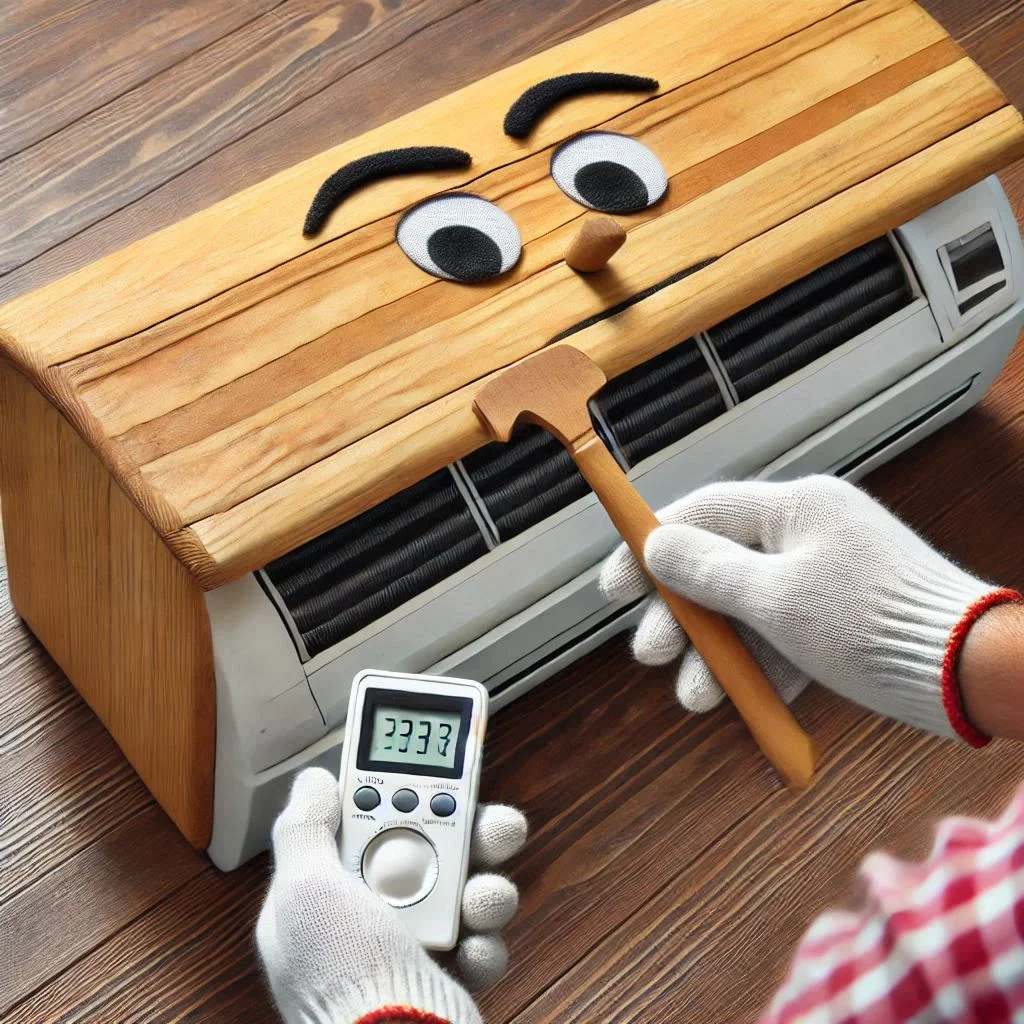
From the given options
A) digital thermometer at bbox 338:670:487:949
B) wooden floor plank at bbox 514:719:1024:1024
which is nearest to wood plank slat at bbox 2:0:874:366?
digital thermometer at bbox 338:670:487:949

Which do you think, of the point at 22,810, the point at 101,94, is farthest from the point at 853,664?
the point at 101,94

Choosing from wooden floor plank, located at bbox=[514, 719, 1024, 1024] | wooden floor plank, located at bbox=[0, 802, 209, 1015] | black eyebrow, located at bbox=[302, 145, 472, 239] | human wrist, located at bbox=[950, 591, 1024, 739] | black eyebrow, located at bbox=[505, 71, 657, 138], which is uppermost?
black eyebrow, located at bbox=[302, 145, 472, 239]

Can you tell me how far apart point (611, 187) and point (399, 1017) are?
0.59 metres

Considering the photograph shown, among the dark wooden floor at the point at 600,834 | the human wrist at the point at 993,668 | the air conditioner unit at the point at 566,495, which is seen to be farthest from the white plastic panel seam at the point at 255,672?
the human wrist at the point at 993,668

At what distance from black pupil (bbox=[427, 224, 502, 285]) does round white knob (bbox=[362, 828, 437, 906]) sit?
0.39 m

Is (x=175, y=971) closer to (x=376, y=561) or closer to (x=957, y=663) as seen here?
(x=376, y=561)

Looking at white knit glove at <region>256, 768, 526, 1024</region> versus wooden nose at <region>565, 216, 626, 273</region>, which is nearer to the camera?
white knit glove at <region>256, 768, 526, 1024</region>

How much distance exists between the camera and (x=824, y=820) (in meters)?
0.95

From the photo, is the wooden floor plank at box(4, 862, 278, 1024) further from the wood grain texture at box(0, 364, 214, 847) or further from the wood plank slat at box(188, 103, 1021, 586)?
the wood plank slat at box(188, 103, 1021, 586)

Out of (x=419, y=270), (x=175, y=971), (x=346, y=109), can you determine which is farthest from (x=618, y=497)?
(x=346, y=109)

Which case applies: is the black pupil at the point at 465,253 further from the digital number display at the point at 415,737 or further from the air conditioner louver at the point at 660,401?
the digital number display at the point at 415,737

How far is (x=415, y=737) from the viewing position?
2.35 feet

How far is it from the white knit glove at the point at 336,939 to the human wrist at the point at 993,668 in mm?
305

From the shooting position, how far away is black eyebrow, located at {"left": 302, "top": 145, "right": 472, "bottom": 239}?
2.72 feet
